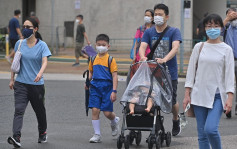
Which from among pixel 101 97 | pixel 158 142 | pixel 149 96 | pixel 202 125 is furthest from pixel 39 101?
pixel 202 125

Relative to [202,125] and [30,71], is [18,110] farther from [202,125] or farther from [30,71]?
[202,125]

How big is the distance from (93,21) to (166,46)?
2293 centimetres

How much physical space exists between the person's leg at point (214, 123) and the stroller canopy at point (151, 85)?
4.65 feet

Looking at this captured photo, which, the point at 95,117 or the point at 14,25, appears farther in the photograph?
the point at 14,25

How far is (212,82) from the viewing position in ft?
21.1

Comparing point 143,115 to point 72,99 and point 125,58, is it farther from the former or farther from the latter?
point 125,58

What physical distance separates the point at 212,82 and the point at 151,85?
1432 mm

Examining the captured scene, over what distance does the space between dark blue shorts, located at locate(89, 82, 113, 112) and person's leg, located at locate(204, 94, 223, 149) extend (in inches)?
98.4

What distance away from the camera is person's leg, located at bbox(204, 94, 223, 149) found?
620cm

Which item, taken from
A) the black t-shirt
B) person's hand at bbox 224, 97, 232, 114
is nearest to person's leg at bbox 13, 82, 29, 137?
person's hand at bbox 224, 97, 232, 114

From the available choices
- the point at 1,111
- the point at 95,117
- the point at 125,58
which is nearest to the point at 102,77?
the point at 95,117

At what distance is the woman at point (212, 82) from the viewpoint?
20.9 ft

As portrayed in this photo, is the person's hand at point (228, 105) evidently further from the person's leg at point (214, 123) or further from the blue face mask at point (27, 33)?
the blue face mask at point (27, 33)

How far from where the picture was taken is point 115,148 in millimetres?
8250
